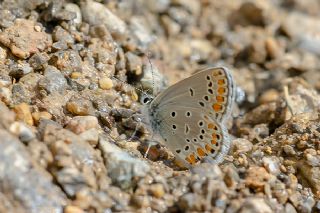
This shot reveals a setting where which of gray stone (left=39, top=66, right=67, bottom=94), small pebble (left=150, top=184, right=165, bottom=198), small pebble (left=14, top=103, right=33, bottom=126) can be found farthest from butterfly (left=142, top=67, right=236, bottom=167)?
small pebble (left=14, top=103, right=33, bottom=126)

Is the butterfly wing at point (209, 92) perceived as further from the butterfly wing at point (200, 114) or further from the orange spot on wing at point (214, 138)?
the orange spot on wing at point (214, 138)

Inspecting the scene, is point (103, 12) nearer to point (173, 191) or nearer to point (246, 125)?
point (246, 125)

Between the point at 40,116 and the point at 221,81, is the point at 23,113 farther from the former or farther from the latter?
the point at 221,81

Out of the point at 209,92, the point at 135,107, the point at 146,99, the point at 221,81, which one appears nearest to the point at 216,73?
the point at 221,81

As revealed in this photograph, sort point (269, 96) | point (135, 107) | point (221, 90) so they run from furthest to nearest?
point (269, 96) < point (135, 107) < point (221, 90)

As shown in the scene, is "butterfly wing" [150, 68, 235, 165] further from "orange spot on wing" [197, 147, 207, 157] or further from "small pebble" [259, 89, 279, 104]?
"small pebble" [259, 89, 279, 104]

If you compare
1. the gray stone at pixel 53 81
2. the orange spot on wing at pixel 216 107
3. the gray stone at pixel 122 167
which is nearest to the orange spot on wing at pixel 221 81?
the orange spot on wing at pixel 216 107

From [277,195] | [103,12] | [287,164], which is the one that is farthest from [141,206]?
[103,12]
